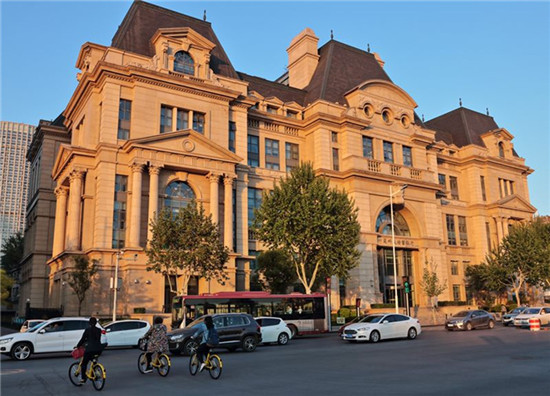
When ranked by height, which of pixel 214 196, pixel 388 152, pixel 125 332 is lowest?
pixel 125 332

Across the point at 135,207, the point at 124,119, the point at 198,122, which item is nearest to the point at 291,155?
the point at 198,122

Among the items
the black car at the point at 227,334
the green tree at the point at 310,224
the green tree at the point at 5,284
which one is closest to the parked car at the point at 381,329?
the black car at the point at 227,334

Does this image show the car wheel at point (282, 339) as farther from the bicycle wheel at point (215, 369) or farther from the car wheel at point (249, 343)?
the bicycle wheel at point (215, 369)

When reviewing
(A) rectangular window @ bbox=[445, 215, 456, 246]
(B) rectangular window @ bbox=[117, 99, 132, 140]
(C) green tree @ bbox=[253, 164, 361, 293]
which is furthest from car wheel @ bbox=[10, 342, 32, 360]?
(A) rectangular window @ bbox=[445, 215, 456, 246]

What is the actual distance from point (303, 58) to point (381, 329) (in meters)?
38.1

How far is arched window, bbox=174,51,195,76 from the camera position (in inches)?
1590

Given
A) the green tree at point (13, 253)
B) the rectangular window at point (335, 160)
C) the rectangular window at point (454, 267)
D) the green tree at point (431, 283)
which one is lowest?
the green tree at point (431, 283)

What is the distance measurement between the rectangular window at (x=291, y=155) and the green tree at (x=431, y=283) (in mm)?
16534

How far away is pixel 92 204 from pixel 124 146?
17.0 ft

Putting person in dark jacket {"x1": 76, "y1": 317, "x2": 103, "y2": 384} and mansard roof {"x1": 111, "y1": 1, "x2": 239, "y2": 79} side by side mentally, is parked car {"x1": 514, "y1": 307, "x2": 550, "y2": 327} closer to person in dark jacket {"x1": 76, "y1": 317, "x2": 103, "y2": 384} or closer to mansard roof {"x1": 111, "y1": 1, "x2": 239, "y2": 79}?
mansard roof {"x1": 111, "y1": 1, "x2": 239, "y2": 79}

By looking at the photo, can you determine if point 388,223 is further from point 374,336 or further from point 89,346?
point 89,346

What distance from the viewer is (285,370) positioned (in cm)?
1487

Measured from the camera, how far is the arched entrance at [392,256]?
47.6m

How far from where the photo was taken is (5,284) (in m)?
77.0
